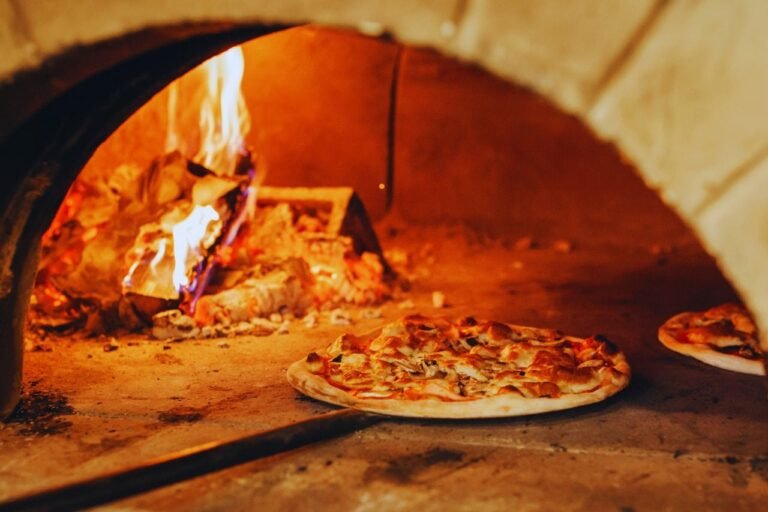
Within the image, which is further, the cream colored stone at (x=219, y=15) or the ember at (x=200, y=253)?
the ember at (x=200, y=253)

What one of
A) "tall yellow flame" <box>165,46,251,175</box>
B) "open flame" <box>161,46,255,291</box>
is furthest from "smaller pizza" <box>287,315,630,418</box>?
"tall yellow flame" <box>165,46,251,175</box>

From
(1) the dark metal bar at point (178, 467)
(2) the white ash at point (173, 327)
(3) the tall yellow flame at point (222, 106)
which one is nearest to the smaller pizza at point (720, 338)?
(1) the dark metal bar at point (178, 467)

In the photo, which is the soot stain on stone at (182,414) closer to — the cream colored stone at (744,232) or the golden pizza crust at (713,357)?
the cream colored stone at (744,232)

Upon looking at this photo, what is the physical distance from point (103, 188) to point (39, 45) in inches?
138

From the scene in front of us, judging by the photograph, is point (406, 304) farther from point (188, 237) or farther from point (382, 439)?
point (382, 439)

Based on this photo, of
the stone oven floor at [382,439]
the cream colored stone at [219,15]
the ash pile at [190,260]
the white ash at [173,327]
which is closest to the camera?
the cream colored stone at [219,15]

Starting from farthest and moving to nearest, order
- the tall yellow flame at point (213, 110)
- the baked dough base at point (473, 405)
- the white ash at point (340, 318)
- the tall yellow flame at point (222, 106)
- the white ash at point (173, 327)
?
1. the tall yellow flame at point (222, 106)
2. the tall yellow flame at point (213, 110)
3. the white ash at point (340, 318)
4. the white ash at point (173, 327)
5. the baked dough base at point (473, 405)

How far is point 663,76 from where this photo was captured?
1.91 m

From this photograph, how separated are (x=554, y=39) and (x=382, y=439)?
1.62 m

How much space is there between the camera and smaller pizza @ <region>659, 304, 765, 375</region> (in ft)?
12.3

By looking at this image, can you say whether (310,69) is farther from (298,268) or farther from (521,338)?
(521,338)

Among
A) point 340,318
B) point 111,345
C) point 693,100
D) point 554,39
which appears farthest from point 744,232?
point 111,345

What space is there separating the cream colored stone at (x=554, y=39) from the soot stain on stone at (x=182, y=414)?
6.28 feet

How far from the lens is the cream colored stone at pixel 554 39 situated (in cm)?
192
